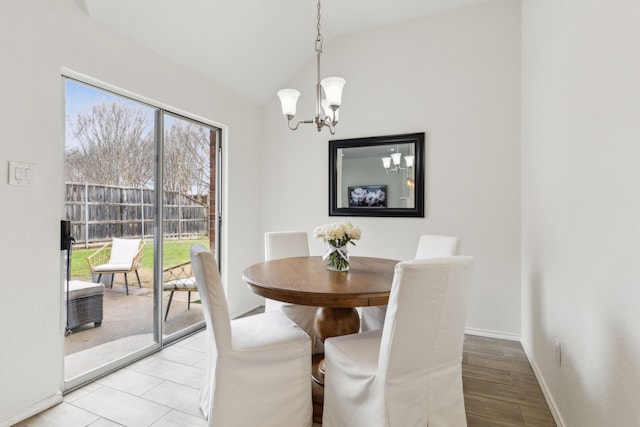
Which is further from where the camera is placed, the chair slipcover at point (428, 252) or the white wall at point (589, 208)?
the chair slipcover at point (428, 252)

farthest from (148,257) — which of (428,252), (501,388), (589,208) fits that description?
(589,208)

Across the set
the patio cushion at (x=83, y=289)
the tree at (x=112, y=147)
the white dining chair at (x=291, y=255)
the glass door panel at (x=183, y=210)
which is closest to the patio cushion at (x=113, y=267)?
the patio cushion at (x=83, y=289)

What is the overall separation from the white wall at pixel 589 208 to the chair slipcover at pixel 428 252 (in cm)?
56

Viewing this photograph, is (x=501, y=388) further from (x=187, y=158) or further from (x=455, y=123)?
(x=187, y=158)

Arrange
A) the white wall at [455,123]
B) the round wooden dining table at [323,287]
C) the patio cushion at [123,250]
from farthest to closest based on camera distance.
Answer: the white wall at [455,123] < the patio cushion at [123,250] < the round wooden dining table at [323,287]

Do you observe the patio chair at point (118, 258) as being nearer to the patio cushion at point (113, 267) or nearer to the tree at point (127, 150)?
the patio cushion at point (113, 267)

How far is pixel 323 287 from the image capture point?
1.63 metres

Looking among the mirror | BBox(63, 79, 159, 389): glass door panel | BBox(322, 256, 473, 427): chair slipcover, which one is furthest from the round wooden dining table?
BBox(63, 79, 159, 389): glass door panel

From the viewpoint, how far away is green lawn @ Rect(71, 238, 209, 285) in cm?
219

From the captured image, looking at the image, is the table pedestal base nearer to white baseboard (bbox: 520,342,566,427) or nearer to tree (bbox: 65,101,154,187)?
white baseboard (bbox: 520,342,566,427)

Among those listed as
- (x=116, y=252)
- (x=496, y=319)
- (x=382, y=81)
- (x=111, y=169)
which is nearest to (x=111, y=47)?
(x=111, y=169)

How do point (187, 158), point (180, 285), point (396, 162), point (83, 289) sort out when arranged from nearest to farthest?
1. point (83, 289)
2. point (180, 285)
3. point (187, 158)
4. point (396, 162)

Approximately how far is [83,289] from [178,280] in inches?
31.0

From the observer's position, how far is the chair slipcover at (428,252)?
228 centimetres
